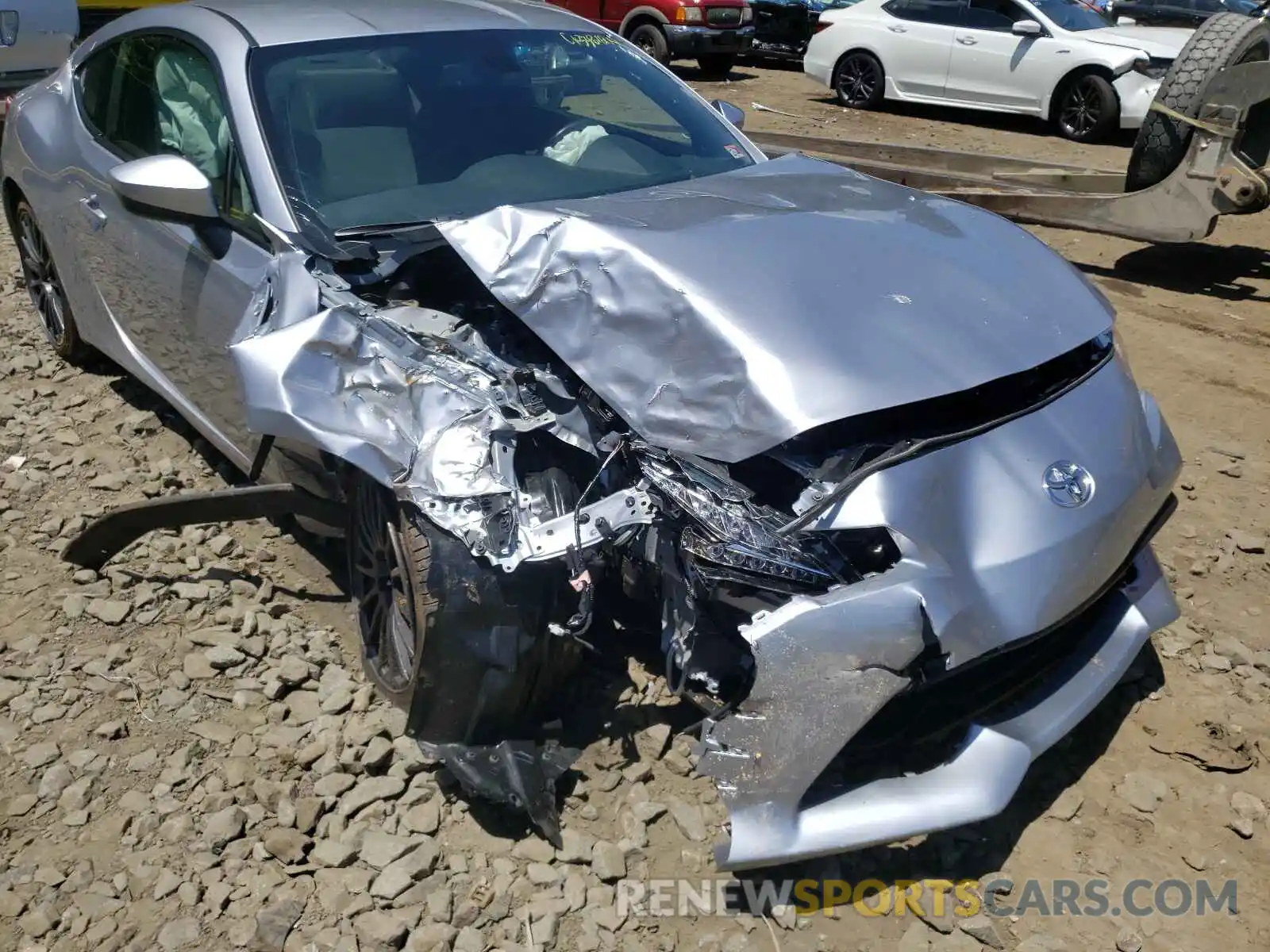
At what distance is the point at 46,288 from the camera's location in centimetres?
487

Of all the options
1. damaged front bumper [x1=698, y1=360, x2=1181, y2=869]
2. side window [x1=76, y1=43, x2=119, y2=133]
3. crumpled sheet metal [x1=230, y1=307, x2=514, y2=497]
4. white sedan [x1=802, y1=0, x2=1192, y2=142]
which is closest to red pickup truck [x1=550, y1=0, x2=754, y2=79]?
white sedan [x1=802, y1=0, x2=1192, y2=142]

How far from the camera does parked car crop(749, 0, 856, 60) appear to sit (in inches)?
615

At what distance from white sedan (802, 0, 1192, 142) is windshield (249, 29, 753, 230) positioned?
26.7 feet

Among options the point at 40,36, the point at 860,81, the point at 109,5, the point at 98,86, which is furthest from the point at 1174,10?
the point at 98,86

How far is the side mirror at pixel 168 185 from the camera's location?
3094 millimetres

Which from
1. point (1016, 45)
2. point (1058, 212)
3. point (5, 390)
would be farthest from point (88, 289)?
point (1016, 45)

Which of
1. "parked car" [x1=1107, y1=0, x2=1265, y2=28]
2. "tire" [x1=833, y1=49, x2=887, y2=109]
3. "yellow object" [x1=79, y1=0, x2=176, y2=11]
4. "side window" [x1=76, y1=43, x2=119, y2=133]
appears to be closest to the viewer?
"side window" [x1=76, y1=43, x2=119, y2=133]

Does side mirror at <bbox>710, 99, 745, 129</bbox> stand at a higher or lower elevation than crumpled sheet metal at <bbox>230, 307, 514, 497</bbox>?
higher

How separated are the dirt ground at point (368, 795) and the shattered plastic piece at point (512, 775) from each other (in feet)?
0.33

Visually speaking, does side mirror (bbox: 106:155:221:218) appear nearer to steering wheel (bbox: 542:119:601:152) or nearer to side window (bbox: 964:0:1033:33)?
steering wheel (bbox: 542:119:601:152)

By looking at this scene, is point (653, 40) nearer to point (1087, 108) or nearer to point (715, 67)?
point (715, 67)

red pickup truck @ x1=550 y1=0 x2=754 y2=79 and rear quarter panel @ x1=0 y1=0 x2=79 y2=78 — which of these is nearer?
rear quarter panel @ x1=0 y1=0 x2=79 y2=78

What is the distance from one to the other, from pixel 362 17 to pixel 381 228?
100cm

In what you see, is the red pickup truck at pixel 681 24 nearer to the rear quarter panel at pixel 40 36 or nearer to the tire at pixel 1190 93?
the rear quarter panel at pixel 40 36
